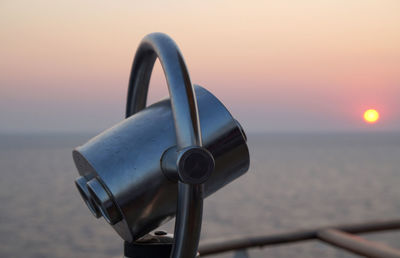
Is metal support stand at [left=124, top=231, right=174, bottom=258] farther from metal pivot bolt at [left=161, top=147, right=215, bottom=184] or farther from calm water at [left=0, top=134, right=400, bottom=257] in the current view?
calm water at [left=0, top=134, right=400, bottom=257]

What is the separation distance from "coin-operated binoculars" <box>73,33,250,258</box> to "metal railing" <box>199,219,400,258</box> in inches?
28.3

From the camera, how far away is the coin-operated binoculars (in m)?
0.71

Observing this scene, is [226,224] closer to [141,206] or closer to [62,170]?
[141,206]

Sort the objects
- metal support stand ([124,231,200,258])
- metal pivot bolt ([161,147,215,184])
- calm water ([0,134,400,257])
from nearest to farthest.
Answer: metal pivot bolt ([161,147,215,184]) → metal support stand ([124,231,200,258]) → calm water ([0,134,400,257])

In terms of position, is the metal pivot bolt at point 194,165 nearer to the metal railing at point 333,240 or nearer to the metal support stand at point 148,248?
the metal support stand at point 148,248

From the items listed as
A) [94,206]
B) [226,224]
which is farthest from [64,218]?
[94,206]

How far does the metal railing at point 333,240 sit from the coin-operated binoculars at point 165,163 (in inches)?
28.3

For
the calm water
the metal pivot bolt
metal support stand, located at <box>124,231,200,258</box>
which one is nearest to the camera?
the metal pivot bolt

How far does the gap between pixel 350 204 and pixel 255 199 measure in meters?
2.64

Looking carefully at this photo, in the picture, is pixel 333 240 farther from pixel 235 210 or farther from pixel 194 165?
pixel 235 210

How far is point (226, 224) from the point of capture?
34.9ft

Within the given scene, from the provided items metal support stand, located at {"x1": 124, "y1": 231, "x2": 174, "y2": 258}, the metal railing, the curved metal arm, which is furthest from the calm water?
the curved metal arm

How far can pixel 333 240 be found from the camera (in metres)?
1.64

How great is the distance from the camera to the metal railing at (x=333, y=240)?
143 centimetres
